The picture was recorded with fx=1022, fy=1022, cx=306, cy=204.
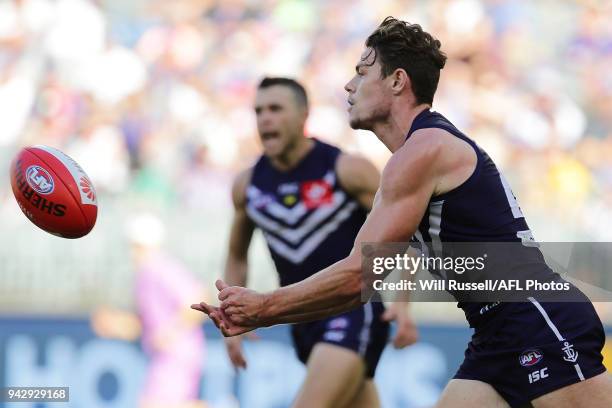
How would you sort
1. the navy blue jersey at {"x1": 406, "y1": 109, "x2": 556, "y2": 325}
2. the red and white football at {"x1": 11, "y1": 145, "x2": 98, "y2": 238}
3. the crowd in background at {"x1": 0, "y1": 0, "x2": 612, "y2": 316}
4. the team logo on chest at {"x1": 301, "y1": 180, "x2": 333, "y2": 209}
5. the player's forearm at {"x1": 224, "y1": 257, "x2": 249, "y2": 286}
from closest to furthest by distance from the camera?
the navy blue jersey at {"x1": 406, "y1": 109, "x2": 556, "y2": 325} < the red and white football at {"x1": 11, "y1": 145, "x2": 98, "y2": 238} < the team logo on chest at {"x1": 301, "y1": 180, "x2": 333, "y2": 209} < the player's forearm at {"x1": 224, "y1": 257, "x2": 249, "y2": 286} < the crowd in background at {"x1": 0, "y1": 0, "x2": 612, "y2": 316}

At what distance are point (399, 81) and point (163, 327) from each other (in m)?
6.68

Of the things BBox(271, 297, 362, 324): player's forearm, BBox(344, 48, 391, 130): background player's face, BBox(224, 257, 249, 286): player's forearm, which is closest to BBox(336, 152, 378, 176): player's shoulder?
BBox(224, 257, 249, 286): player's forearm

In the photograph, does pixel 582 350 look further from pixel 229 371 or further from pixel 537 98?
pixel 537 98

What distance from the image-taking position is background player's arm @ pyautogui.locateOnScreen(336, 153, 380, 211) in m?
6.79

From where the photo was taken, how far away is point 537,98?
38.9 feet

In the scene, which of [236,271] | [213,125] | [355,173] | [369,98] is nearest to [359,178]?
[355,173]

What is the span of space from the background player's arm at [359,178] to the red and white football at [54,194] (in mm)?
1992

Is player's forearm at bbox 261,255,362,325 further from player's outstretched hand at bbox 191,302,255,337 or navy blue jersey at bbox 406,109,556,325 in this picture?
navy blue jersey at bbox 406,109,556,325

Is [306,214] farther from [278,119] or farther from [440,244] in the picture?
[440,244]

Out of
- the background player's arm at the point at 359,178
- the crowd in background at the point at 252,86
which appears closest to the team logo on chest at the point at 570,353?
the background player's arm at the point at 359,178

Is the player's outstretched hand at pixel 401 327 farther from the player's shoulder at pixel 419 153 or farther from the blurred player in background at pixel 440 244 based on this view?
the player's shoulder at pixel 419 153

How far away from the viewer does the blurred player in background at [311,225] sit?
650cm

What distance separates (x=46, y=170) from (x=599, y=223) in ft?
23.8

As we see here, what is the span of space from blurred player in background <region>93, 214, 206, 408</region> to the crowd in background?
0.73 meters
